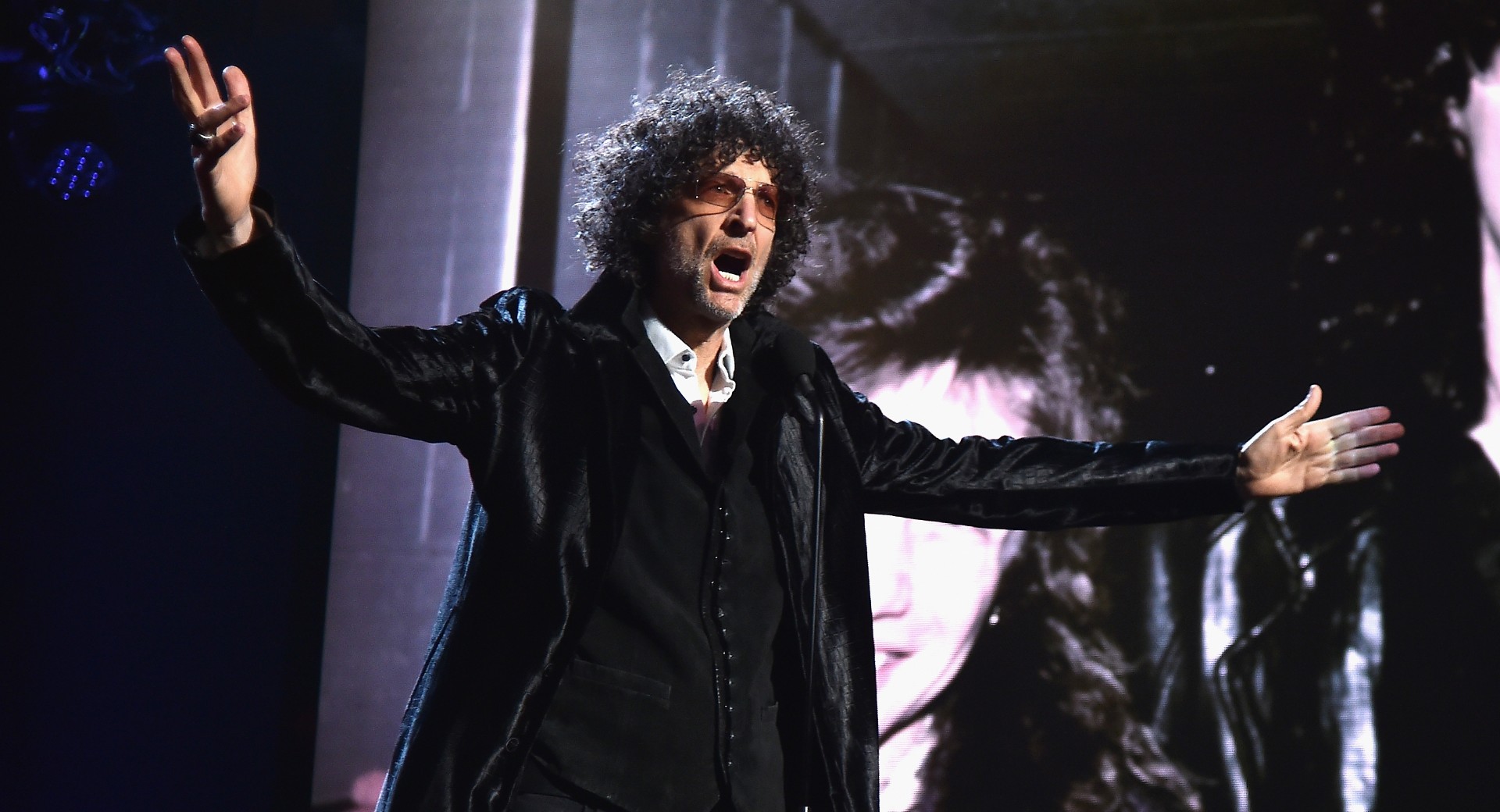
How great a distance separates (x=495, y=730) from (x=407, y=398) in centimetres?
40

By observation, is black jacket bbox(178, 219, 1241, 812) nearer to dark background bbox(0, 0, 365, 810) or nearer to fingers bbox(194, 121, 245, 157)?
fingers bbox(194, 121, 245, 157)

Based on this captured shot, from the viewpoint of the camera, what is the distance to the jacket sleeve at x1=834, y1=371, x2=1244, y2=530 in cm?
200

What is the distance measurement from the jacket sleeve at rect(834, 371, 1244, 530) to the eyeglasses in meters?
0.30

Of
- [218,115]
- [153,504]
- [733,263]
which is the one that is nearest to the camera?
[218,115]

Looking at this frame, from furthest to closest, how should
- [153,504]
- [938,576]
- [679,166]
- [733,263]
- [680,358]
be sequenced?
[153,504]
[938,576]
[679,166]
[733,263]
[680,358]

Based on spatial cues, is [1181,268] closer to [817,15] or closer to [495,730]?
[817,15]

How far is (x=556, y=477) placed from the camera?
1619 mm

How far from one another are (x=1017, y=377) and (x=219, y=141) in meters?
2.38

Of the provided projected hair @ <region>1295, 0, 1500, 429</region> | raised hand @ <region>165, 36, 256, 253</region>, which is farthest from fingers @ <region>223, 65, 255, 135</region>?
projected hair @ <region>1295, 0, 1500, 429</region>

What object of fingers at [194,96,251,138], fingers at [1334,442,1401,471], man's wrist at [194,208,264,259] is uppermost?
fingers at [194,96,251,138]

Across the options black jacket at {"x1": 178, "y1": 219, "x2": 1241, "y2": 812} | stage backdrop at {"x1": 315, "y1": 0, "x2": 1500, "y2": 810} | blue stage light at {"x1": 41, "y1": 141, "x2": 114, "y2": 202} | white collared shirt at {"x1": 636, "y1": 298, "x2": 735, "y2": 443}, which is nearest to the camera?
black jacket at {"x1": 178, "y1": 219, "x2": 1241, "y2": 812}

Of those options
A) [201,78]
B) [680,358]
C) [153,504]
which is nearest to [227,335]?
[153,504]

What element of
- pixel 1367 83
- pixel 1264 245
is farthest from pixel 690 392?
pixel 1367 83

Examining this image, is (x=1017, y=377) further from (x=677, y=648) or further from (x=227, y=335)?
(x=227, y=335)
